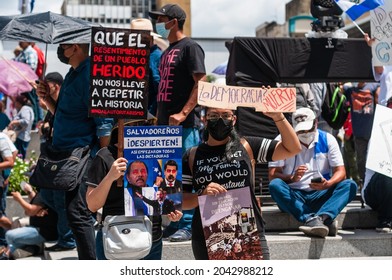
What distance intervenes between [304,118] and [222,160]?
111 inches

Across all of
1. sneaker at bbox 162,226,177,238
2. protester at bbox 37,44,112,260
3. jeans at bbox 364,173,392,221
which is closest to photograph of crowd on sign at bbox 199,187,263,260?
protester at bbox 37,44,112,260

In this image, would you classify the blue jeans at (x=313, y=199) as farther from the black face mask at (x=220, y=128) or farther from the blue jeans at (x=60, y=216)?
the black face mask at (x=220, y=128)

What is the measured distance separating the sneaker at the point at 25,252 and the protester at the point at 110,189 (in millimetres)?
3349

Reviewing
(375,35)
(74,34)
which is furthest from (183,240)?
(375,35)

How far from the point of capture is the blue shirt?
609cm

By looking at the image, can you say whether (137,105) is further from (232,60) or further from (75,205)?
(232,60)

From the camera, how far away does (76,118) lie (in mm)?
6199

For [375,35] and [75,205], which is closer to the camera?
[75,205]

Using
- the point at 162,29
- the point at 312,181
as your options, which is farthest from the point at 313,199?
the point at 162,29

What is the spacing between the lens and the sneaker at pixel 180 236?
683cm

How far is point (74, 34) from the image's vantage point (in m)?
6.47

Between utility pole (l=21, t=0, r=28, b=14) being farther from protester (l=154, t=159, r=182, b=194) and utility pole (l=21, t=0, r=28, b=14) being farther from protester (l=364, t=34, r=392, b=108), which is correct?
protester (l=154, t=159, r=182, b=194)

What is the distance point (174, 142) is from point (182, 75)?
2365mm

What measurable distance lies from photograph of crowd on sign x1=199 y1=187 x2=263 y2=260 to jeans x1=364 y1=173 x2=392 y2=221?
10.8ft
